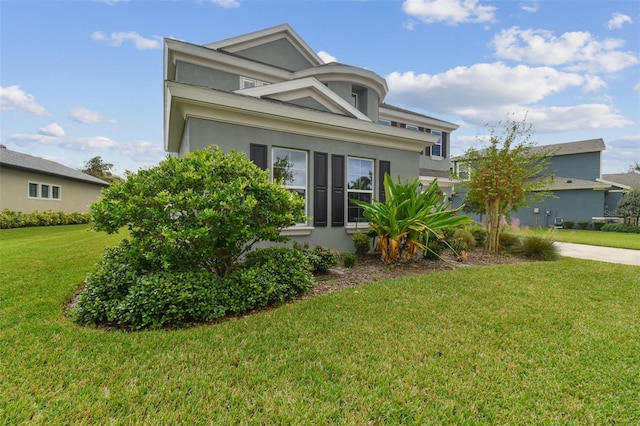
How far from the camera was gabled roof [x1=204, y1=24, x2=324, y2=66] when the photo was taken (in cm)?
1119

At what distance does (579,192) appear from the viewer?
21344mm

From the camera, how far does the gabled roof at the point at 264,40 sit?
1119cm

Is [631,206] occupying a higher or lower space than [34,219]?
higher

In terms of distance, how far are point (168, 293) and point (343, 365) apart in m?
2.26

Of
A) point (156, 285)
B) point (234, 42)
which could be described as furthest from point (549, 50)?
point (156, 285)

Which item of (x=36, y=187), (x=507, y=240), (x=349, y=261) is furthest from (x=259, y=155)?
(x=36, y=187)

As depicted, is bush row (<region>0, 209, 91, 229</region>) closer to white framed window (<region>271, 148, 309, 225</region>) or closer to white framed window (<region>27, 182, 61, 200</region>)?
white framed window (<region>27, 182, 61, 200</region>)

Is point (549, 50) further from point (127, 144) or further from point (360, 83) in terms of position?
point (127, 144)

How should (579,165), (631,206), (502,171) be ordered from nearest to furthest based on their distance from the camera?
(502,171)
(631,206)
(579,165)

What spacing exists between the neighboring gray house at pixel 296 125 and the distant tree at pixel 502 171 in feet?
5.29

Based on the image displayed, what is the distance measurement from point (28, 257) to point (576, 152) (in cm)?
3133

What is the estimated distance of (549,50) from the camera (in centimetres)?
918

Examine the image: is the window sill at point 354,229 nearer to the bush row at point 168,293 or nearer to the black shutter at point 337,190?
the black shutter at point 337,190

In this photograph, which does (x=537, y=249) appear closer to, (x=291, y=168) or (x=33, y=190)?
(x=291, y=168)
